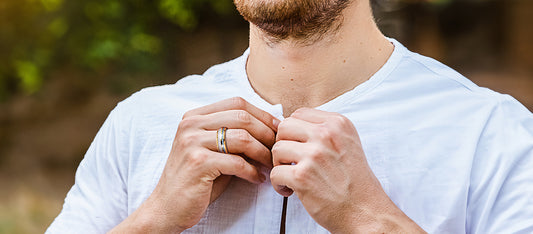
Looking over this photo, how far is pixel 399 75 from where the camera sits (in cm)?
115

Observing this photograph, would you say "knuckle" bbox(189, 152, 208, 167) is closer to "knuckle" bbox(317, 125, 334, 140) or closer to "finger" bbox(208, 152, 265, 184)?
"finger" bbox(208, 152, 265, 184)

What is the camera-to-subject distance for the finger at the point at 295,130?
98 centimetres

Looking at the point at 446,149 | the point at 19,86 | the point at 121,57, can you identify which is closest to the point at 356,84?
the point at 446,149

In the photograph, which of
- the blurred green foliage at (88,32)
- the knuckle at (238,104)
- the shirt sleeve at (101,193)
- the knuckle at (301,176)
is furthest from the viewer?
the blurred green foliage at (88,32)

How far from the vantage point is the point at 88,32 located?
531cm

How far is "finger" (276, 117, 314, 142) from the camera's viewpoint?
3.22 feet

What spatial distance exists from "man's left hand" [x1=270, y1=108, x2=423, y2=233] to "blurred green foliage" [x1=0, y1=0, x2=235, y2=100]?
14.3 feet

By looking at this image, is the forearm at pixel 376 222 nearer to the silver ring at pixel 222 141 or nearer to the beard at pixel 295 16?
the silver ring at pixel 222 141

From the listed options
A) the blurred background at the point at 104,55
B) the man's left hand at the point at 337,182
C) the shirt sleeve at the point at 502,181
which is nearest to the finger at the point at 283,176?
the man's left hand at the point at 337,182

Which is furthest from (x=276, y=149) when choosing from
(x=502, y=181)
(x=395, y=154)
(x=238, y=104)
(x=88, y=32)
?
(x=88, y=32)

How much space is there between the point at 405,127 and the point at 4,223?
5.75 metres

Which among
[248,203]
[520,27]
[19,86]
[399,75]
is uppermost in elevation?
[399,75]

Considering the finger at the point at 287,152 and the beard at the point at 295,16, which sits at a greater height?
the beard at the point at 295,16

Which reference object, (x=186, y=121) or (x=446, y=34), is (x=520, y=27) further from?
(x=186, y=121)
